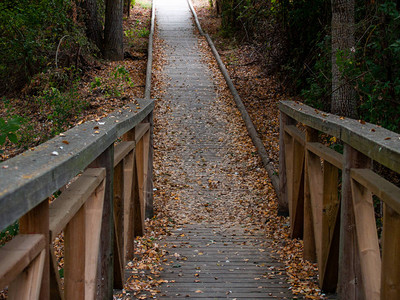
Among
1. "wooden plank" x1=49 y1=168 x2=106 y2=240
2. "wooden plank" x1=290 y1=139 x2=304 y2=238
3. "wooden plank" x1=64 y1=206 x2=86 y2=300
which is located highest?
"wooden plank" x1=49 y1=168 x2=106 y2=240

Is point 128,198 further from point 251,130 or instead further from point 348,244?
point 251,130

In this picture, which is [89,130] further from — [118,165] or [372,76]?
[372,76]

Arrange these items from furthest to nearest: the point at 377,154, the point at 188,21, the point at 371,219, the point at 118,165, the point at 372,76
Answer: the point at 188,21 < the point at 372,76 < the point at 118,165 < the point at 371,219 < the point at 377,154

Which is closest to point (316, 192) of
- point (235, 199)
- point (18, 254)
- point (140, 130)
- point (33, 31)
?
point (140, 130)

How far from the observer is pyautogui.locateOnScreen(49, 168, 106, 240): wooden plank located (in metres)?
2.21

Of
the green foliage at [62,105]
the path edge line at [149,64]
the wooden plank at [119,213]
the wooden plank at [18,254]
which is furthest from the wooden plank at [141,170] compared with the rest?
the path edge line at [149,64]

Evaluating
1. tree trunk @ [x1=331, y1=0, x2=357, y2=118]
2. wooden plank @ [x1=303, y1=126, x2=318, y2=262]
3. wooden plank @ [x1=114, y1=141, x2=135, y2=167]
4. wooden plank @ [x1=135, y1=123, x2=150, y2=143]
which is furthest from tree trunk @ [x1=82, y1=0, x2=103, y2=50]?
wooden plank @ [x1=303, y1=126, x2=318, y2=262]

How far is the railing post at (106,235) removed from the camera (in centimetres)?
351

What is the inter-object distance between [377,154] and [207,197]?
17.5 ft

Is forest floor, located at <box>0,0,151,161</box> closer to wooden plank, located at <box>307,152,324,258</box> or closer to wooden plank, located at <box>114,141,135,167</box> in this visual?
wooden plank, located at <box>114,141,135,167</box>

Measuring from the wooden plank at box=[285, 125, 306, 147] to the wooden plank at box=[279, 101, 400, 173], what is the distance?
17.4 inches

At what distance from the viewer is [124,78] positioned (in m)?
14.0

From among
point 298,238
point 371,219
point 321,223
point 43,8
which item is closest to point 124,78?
point 43,8

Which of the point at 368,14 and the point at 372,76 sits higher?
the point at 368,14
